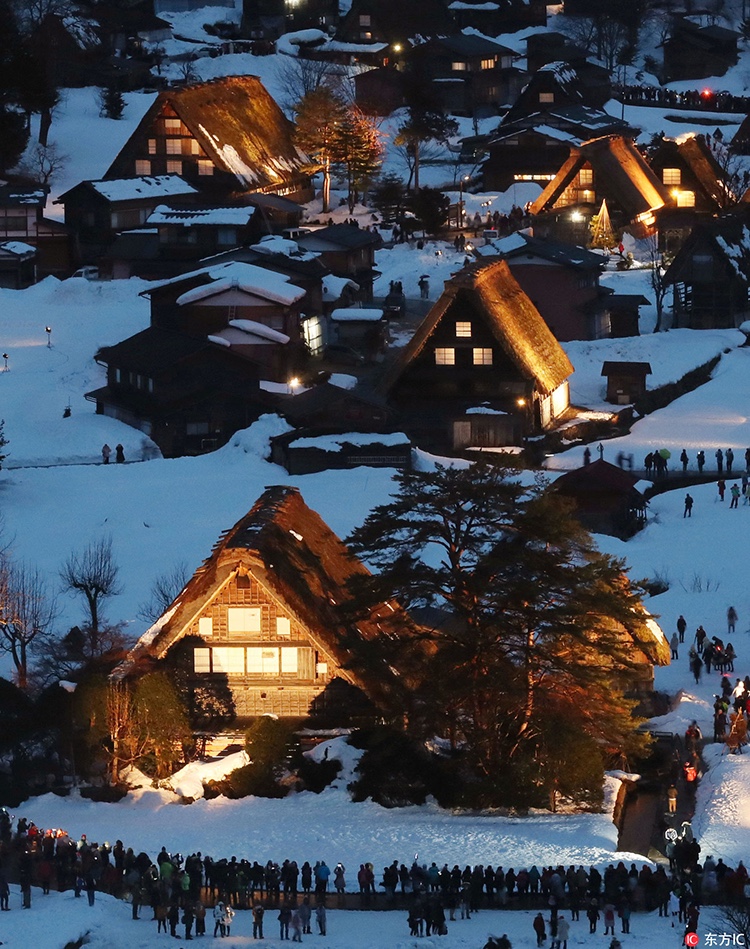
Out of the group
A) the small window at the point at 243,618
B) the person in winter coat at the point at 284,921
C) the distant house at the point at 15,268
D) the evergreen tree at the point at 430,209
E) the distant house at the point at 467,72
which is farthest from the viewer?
the distant house at the point at 467,72

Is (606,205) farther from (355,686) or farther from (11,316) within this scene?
(355,686)

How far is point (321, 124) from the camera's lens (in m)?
82.2

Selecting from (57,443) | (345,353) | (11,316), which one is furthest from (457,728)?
(11,316)

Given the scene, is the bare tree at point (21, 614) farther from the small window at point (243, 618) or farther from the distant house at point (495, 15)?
the distant house at point (495, 15)

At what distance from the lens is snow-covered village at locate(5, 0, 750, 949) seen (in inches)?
1298

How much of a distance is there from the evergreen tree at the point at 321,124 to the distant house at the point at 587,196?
7.35m

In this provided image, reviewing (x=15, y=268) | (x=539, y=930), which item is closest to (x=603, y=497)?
(x=539, y=930)

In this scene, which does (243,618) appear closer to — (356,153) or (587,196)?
(587,196)

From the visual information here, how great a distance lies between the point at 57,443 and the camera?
187 ft

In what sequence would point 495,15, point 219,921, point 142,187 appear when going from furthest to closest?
point 495,15 → point 142,187 → point 219,921

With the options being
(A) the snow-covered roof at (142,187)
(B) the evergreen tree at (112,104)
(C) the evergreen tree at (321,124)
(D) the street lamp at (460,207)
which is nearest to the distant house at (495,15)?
(B) the evergreen tree at (112,104)

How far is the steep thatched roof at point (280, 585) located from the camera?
1425 inches

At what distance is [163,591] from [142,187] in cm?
3421

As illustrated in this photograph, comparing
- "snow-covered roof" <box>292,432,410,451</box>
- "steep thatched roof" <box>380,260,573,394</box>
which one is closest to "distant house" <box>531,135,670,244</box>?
"steep thatched roof" <box>380,260,573,394</box>
